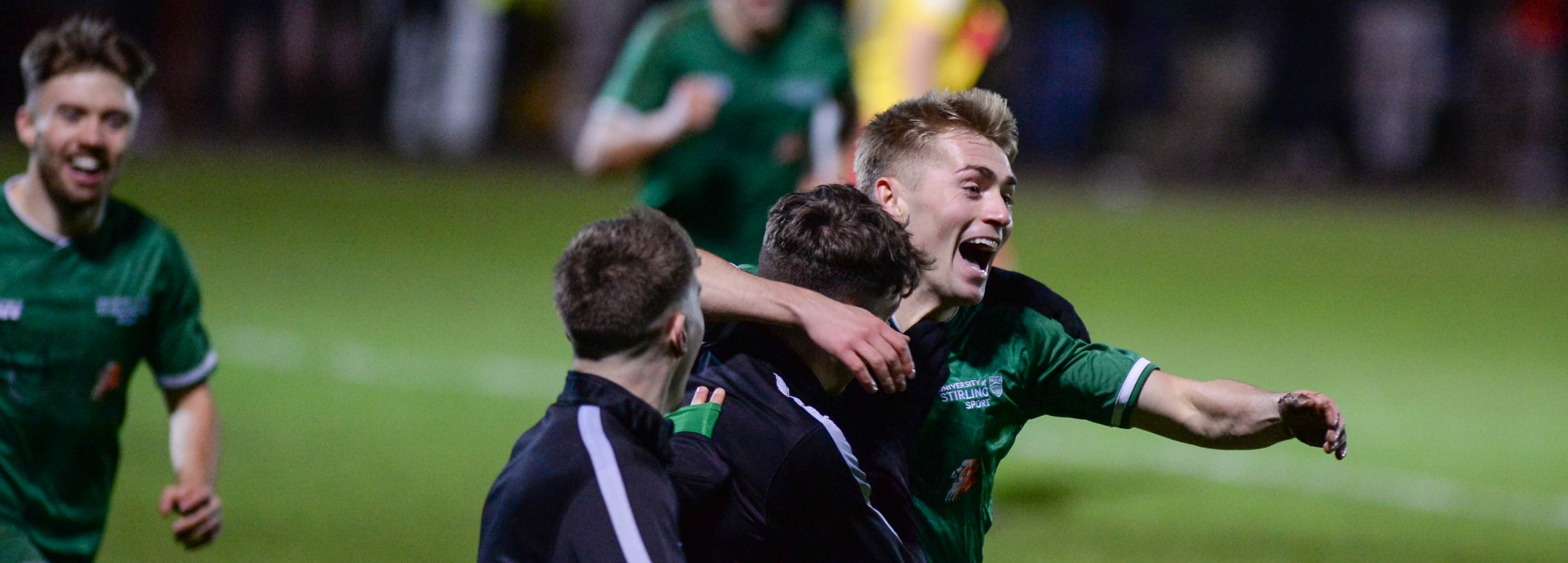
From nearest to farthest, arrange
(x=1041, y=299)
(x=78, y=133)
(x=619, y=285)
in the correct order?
(x=619, y=285) → (x=1041, y=299) → (x=78, y=133)

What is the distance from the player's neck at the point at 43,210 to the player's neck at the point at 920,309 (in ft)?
7.14

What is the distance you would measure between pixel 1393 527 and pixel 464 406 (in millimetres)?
4707

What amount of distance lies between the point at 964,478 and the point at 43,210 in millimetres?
2483

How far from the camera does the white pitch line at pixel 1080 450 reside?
8602 mm

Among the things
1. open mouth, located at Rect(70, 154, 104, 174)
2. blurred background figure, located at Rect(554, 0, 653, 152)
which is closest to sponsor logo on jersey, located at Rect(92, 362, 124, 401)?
open mouth, located at Rect(70, 154, 104, 174)

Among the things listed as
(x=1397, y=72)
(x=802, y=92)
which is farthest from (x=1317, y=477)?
(x=1397, y=72)

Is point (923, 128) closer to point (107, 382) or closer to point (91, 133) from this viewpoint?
point (91, 133)

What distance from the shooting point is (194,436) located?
507 cm

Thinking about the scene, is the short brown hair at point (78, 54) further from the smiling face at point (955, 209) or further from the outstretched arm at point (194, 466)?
the smiling face at point (955, 209)

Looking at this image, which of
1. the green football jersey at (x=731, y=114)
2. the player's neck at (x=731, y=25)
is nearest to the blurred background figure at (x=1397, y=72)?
the green football jersey at (x=731, y=114)

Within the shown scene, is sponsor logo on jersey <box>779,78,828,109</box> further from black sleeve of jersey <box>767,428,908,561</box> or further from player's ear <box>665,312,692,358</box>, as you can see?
player's ear <box>665,312,692,358</box>

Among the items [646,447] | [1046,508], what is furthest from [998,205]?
[1046,508]

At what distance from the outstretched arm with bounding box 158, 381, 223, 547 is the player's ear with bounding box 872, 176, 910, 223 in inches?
74.5

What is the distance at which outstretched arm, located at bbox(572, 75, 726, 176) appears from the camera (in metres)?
6.96
